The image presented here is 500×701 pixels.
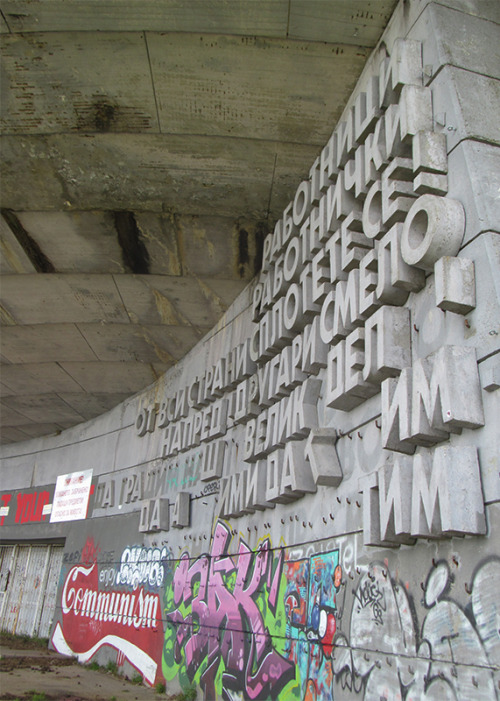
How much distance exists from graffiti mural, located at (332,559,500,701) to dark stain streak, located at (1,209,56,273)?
285 inches

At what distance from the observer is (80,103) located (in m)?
7.00

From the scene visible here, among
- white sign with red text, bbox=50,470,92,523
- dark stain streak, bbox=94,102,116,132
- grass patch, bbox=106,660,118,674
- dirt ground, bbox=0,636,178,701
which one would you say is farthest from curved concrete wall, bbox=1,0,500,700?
white sign with red text, bbox=50,470,92,523

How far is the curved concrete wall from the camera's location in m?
3.57

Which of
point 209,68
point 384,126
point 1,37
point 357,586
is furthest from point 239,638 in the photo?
point 1,37

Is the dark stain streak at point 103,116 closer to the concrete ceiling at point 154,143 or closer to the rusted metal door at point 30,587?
the concrete ceiling at point 154,143

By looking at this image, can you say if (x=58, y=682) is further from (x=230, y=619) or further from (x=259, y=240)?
(x=259, y=240)

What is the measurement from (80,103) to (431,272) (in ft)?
16.0

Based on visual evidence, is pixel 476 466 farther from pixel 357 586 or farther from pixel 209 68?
pixel 209 68

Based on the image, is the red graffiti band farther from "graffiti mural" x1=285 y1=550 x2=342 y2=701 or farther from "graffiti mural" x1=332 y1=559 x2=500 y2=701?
"graffiti mural" x1=332 y1=559 x2=500 y2=701

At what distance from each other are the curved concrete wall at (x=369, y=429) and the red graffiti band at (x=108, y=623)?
136mm

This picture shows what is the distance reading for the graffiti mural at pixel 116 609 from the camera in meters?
9.70

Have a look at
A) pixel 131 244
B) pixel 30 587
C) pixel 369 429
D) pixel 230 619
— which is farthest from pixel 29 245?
pixel 30 587

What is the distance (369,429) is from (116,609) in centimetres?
852

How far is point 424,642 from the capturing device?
11.9 ft
